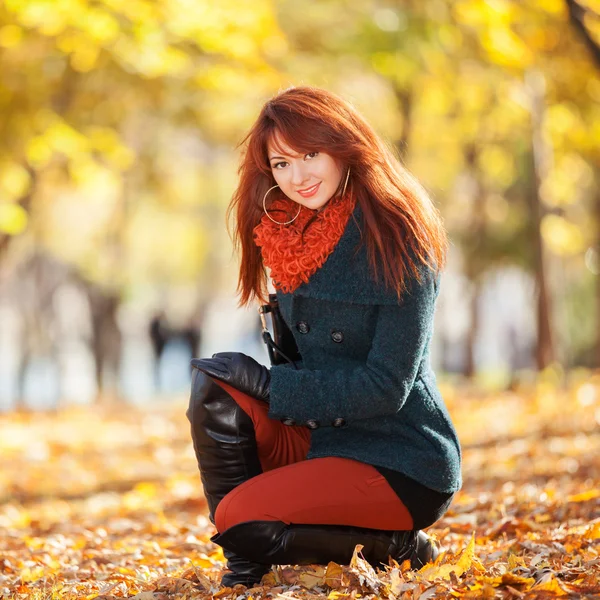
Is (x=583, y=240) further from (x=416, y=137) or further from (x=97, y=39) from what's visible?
(x=97, y=39)

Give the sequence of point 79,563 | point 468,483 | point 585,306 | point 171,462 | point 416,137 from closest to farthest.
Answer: point 79,563 → point 468,483 → point 171,462 → point 416,137 → point 585,306

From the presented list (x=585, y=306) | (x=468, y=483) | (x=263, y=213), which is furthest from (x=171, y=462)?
(x=585, y=306)

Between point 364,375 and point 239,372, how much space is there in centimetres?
41

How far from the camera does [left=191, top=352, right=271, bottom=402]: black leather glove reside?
9.74ft

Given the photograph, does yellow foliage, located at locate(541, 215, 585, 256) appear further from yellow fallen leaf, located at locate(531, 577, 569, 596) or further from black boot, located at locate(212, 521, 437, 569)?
yellow fallen leaf, located at locate(531, 577, 569, 596)

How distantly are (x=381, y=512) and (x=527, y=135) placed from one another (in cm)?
1135

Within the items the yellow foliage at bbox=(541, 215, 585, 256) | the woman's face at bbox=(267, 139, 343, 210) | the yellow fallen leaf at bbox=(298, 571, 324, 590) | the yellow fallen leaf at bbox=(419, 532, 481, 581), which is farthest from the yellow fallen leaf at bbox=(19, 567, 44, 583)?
the yellow foliage at bbox=(541, 215, 585, 256)

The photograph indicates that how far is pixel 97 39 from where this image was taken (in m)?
7.10

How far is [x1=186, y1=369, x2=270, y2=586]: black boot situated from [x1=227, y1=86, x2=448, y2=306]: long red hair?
2.16 ft

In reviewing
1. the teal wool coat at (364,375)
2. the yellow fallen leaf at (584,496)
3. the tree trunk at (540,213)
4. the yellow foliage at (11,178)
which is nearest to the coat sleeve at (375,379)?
the teal wool coat at (364,375)

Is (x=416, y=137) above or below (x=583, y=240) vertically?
above

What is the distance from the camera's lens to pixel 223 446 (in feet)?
9.96

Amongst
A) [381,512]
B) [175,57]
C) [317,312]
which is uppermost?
[175,57]

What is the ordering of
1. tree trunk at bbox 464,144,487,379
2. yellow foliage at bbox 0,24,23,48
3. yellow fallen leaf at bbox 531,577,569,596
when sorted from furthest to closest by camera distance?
tree trunk at bbox 464,144,487,379 < yellow foliage at bbox 0,24,23,48 < yellow fallen leaf at bbox 531,577,569,596
